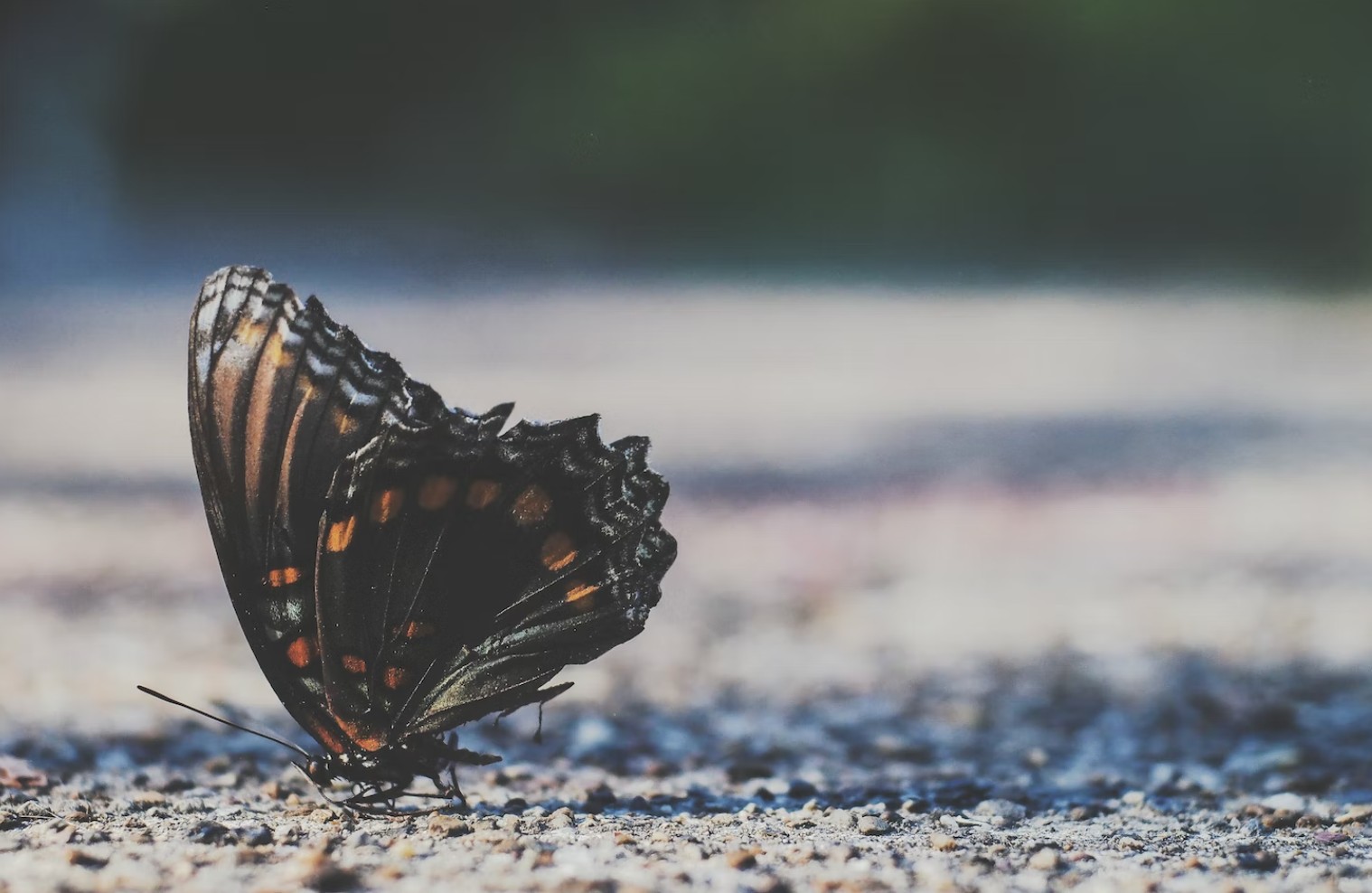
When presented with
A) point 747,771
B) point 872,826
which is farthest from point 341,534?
point 747,771

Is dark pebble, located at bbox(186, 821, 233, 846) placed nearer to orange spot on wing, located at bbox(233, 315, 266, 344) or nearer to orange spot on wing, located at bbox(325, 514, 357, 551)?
orange spot on wing, located at bbox(325, 514, 357, 551)

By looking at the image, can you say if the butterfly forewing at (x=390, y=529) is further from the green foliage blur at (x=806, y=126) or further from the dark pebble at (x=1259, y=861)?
the green foliage blur at (x=806, y=126)

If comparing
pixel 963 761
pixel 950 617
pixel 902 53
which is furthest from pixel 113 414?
pixel 902 53

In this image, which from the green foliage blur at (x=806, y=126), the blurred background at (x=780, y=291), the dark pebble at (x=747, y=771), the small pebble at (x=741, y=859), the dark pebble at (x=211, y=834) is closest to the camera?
the small pebble at (x=741, y=859)

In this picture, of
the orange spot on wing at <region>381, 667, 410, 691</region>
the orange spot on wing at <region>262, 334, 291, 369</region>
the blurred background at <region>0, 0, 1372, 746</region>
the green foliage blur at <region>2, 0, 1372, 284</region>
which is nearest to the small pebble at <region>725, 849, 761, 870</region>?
the orange spot on wing at <region>381, 667, 410, 691</region>

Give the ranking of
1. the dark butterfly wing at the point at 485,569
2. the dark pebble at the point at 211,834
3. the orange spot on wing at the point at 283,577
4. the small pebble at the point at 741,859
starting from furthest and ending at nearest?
1. the dark butterfly wing at the point at 485,569
2. the orange spot on wing at the point at 283,577
3. the dark pebble at the point at 211,834
4. the small pebble at the point at 741,859

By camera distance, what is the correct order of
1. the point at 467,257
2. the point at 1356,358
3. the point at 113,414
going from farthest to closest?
the point at 467,257
the point at 1356,358
the point at 113,414

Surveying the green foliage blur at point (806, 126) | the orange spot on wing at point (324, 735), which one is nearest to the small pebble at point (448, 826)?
the orange spot on wing at point (324, 735)

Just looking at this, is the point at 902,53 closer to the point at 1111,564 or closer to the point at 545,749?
the point at 1111,564
